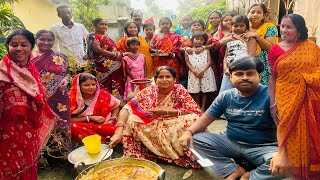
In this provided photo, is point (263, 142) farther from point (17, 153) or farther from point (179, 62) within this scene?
point (179, 62)

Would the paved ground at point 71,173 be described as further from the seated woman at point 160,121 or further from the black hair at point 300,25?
the black hair at point 300,25

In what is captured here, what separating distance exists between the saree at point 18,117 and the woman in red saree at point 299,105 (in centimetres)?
204

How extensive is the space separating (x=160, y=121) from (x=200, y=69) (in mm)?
1744

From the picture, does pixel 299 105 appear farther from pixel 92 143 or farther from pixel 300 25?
pixel 92 143

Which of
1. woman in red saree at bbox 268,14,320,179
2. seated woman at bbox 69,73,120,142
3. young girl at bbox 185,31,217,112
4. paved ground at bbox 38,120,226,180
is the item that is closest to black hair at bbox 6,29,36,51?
seated woman at bbox 69,73,120,142

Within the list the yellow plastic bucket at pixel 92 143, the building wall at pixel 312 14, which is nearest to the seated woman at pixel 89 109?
the yellow plastic bucket at pixel 92 143

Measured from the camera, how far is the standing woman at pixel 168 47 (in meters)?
5.02

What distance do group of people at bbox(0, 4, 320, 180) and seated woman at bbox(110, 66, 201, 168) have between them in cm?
1

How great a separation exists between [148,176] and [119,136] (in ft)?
2.08

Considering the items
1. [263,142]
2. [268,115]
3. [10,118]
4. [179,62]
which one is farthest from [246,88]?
[179,62]

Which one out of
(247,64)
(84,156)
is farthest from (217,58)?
(84,156)

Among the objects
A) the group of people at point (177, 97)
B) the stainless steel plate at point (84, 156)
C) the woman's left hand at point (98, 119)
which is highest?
the group of people at point (177, 97)

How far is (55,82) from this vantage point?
3.24 metres

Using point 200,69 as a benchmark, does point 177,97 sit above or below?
below
